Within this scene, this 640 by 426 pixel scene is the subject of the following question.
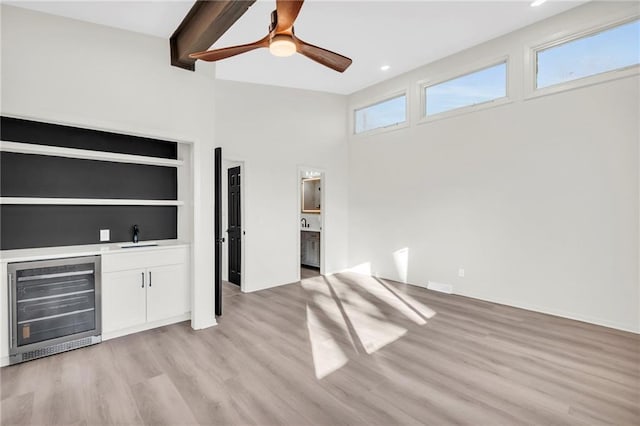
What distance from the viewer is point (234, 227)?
5805 millimetres

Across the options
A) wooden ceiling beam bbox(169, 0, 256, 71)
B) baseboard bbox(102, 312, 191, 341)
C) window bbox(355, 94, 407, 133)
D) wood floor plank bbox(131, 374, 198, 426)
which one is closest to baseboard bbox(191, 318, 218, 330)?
baseboard bbox(102, 312, 191, 341)

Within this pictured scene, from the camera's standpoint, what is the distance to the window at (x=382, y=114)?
237 inches

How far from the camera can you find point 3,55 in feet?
9.25

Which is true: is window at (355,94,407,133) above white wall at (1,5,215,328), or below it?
above

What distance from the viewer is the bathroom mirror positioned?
7438 mm

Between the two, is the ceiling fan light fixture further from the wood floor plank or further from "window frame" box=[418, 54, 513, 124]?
"window frame" box=[418, 54, 513, 124]

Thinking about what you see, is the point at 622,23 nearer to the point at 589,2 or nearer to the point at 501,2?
the point at 589,2

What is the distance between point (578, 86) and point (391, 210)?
10.5ft

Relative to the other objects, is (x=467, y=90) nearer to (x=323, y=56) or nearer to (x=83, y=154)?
(x=323, y=56)

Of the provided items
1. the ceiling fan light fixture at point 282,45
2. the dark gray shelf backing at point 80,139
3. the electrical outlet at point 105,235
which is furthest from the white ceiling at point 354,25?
the electrical outlet at point 105,235

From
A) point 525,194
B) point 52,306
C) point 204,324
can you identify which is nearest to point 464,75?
point 525,194

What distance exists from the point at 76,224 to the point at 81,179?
0.50m

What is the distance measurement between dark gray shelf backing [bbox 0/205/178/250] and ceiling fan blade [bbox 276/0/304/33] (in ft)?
9.33

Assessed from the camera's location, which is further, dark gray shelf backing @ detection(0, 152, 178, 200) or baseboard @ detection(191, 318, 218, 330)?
→ baseboard @ detection(191, 318, 218, 330)
